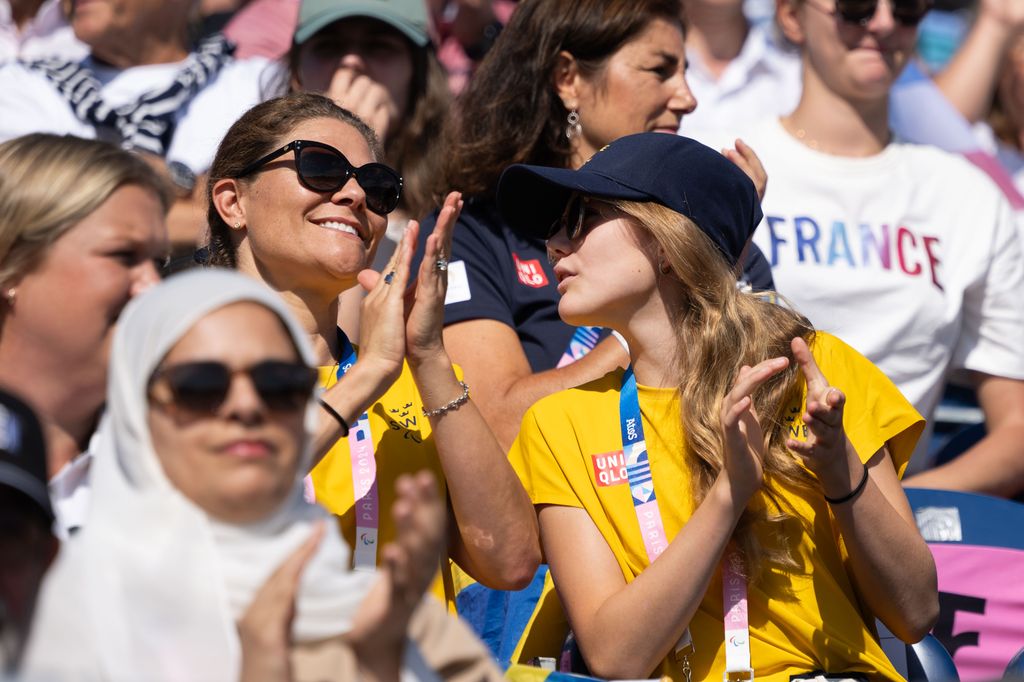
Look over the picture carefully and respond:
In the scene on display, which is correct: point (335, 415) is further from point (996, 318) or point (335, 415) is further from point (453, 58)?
point (453, 58)

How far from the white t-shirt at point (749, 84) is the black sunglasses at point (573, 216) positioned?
2.42 metres

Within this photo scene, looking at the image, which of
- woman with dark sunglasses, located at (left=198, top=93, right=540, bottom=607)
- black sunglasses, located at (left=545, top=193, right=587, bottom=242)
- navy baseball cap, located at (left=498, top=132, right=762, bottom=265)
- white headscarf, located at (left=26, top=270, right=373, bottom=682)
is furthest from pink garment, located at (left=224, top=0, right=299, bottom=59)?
white headscarf, located at (left=26, top=270, right=373, bottom=682)

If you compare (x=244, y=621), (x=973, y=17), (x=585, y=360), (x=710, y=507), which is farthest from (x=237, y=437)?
(x=973, y=17)

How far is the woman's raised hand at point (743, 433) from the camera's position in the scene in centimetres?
279

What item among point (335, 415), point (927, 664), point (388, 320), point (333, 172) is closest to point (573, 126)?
point (333, 172)

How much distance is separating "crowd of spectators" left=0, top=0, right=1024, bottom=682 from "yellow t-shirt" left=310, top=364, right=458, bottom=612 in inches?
0.4

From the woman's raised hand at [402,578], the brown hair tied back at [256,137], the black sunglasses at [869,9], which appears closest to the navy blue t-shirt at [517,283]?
the brown hair tied back at [256,137]

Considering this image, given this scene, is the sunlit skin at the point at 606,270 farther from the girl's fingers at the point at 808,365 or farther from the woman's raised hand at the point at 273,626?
the woman's raised hand at the point at 273,626

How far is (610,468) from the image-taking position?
3193 millimetres

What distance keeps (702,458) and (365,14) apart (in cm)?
221

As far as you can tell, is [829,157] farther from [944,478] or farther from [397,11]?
[397,11]

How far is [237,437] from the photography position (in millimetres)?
2084

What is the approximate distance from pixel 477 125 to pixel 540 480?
1623 mm

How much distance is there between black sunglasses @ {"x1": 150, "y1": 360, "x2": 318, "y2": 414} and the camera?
209 centimetres
